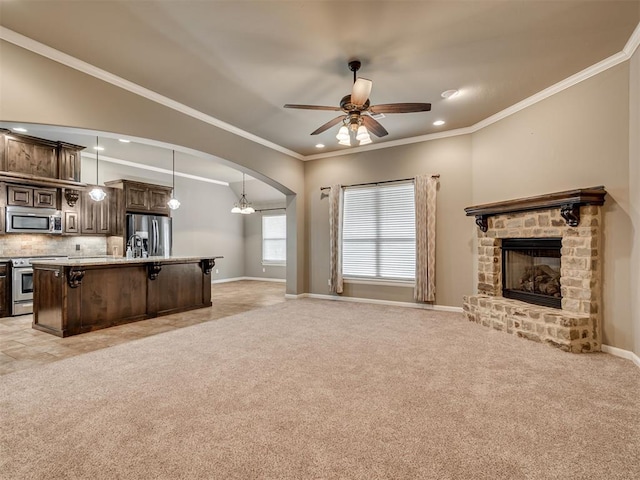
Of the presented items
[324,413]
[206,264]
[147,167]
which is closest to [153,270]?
[206,264]

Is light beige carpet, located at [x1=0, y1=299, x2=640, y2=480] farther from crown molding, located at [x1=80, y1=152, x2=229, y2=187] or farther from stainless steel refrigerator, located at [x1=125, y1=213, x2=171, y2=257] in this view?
crown molding, located at [x1=80, y1=152, x2=229, y2=187]

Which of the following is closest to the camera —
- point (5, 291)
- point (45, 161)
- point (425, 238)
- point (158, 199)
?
point (5, 291)

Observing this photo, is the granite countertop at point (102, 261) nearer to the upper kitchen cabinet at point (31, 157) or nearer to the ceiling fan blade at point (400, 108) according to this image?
the upper kitchen cabinet at point (31, 157)

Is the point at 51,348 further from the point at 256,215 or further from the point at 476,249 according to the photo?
the point at 256,215

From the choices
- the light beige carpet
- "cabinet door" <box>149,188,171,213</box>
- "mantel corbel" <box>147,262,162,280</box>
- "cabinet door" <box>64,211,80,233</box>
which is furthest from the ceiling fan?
"cabinet door" <box>149,188,171,213</box>

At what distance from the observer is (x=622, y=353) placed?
317 centimetres

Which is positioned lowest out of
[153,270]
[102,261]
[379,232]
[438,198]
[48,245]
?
[153,270]

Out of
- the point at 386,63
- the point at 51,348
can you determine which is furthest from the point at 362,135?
the point at 51,348

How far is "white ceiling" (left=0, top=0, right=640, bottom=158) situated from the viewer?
8.21 ft

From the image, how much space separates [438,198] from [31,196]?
23.7ft

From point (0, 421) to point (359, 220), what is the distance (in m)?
5.34

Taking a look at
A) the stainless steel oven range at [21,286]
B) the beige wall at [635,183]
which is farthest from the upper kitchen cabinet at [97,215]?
the beige wall at [635,183]

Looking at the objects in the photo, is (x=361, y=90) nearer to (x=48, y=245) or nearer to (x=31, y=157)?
(x=31, y=157)

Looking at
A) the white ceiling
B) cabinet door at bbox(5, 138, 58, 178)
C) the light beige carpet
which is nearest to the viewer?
the light beige carpet
